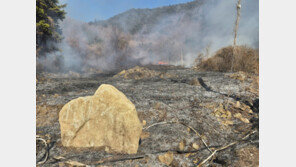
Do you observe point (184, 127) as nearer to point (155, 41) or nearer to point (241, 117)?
point (241, 117)

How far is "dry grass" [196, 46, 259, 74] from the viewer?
9.87 meters

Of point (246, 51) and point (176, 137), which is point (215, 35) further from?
point (176, 137)

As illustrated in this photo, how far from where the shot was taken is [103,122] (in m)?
2.75

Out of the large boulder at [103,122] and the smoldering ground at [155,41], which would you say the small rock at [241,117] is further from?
the smoldering ground at [155,41]

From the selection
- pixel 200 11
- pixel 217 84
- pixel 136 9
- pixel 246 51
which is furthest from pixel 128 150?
pixel 136 9

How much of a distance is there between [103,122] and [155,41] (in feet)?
93.5

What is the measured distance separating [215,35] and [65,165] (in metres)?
29.3

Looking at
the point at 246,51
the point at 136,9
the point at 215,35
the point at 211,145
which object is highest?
the point at 136,9

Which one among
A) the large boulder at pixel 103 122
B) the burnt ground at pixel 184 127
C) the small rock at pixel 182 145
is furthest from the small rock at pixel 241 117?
the large boulder at pixel 103 122

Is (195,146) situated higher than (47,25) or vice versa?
(47,25)

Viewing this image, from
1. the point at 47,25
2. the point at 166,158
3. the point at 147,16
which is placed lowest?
the point at 166,158

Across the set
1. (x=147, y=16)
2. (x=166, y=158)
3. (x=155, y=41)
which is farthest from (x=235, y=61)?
(x=147, y=16)

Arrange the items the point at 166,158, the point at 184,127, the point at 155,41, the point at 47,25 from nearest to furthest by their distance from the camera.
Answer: the point at 166,158
the point at 184,127
the point at 47,25
the point at 155,41

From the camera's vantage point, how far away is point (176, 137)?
325 cm
